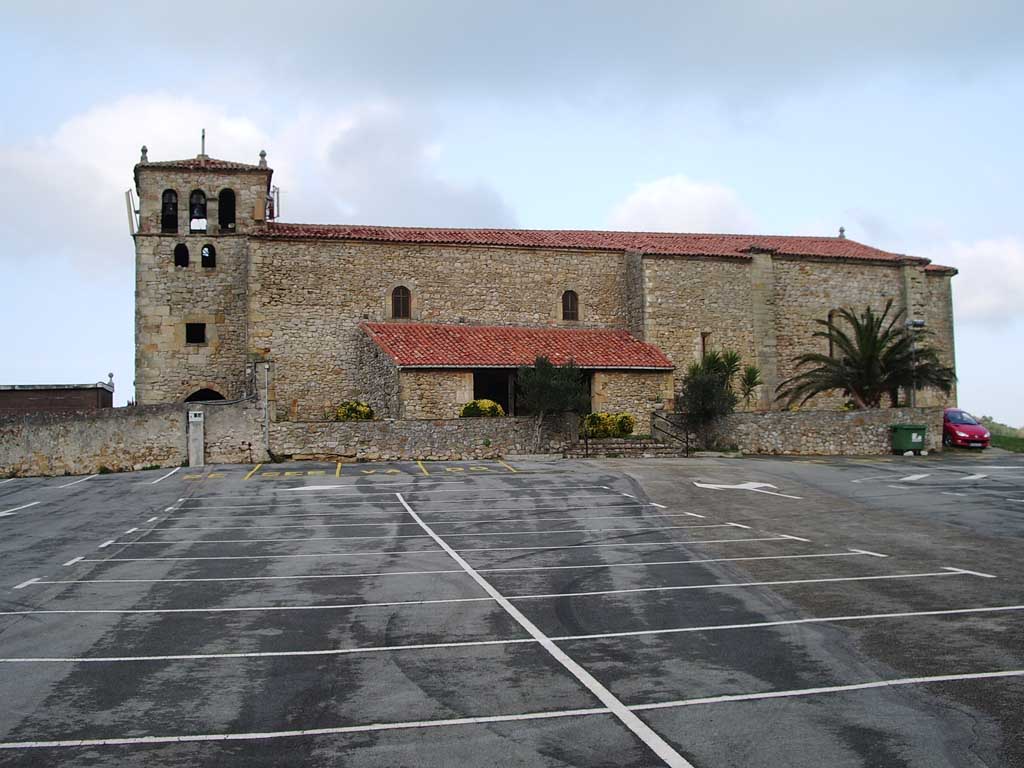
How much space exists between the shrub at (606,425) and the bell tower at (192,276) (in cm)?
1286

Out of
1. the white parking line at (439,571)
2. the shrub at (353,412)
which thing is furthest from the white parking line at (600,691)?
the shrub at (353,412)

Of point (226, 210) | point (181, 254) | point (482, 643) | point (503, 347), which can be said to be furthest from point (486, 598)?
point (226, 210)

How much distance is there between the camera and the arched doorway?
114 feet

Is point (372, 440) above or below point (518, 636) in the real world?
above

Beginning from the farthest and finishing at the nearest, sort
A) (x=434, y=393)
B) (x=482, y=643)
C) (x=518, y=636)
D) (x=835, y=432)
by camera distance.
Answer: (x=835, y=432) < (x=434, y=393) < (x=518, y=636) < (x=482, y=643)

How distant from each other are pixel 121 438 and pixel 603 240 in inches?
807

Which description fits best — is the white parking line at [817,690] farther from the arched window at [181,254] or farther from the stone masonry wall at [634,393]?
the arched window at [181,254]

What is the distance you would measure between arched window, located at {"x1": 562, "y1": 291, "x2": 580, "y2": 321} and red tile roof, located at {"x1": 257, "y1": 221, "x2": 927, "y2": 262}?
1952 millimetres

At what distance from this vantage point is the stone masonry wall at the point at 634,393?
33531 mm

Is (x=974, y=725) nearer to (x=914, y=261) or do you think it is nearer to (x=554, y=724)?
(x=554, y=724)

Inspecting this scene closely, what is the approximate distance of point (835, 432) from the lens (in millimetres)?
32219

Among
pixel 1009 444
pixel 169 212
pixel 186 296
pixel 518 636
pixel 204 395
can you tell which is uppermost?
pixel 169 212

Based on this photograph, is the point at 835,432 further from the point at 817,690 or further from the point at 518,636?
the point at 817,690

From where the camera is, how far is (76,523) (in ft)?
58.5
